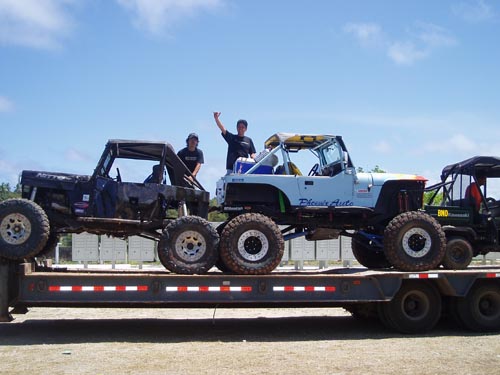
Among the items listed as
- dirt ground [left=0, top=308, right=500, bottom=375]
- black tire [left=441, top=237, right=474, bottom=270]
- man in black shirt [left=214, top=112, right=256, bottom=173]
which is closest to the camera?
dirt ground [left=0, top=308, right=500, bottom=375]

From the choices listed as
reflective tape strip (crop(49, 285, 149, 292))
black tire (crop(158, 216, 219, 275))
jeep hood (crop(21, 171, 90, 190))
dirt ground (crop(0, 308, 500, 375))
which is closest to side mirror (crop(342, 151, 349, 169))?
black tire (crop(158, 216, 219, 275))

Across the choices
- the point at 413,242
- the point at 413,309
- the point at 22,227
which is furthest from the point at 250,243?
the point at 22,227

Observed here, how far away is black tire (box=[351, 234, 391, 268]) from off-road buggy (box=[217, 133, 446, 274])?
0.69 metres

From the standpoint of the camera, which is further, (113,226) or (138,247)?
(138,247)

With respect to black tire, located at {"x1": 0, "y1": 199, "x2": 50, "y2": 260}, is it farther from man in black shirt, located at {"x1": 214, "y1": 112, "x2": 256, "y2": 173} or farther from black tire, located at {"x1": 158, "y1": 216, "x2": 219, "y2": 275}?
man in black shirt, located at {"x1": 214, "y1": 112, "x2": 256, "y2": 173}

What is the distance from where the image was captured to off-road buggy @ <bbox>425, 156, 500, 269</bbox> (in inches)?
443

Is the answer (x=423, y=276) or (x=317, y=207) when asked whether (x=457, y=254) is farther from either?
(x=317, y=207)

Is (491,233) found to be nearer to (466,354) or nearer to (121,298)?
(466,354)

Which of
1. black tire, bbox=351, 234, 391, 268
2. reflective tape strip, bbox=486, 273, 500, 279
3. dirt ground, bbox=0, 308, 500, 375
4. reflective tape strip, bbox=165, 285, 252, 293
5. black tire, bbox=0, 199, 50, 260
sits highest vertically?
black tire, bbox=0, 199, 50, 260

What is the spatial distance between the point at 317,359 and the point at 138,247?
658 inches

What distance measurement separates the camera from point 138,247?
77.9 feet

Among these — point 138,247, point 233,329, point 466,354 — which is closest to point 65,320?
point 233,329

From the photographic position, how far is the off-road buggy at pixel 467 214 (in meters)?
11.2

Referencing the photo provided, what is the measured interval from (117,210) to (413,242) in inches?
194
